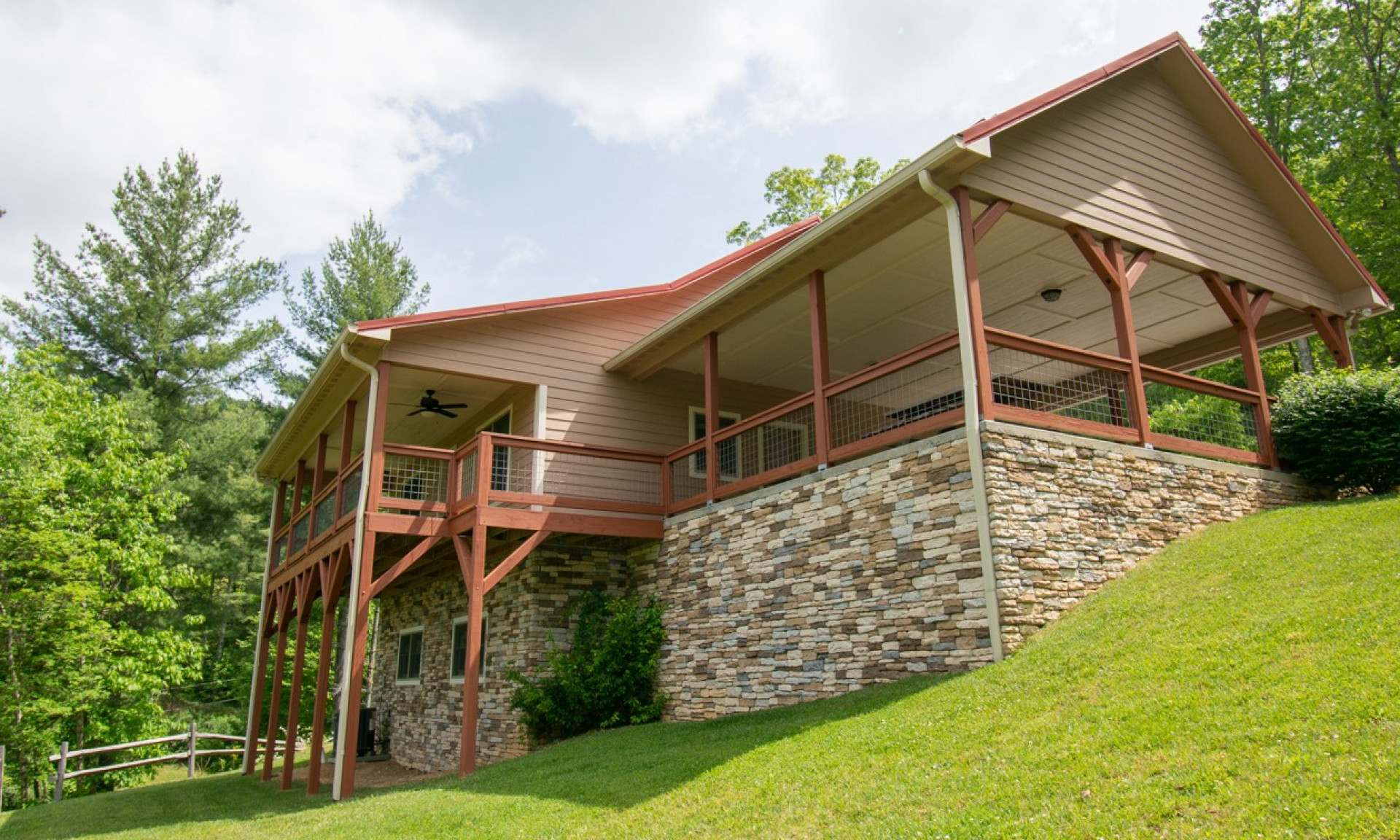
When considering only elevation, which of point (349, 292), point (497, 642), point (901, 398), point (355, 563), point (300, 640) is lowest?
point (497, 642)

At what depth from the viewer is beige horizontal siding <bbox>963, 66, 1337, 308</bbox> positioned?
10094 mm

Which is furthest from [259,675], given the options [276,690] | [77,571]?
[77,571]

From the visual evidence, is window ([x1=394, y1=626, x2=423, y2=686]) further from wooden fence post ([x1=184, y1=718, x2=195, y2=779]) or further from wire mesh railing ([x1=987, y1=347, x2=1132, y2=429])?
wire mesh railing ([x1=987, y1=347, x2=1132, y2=429])

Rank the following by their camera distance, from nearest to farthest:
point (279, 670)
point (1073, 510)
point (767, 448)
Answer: point (1073, 510)
point (767, 448)
point (279, 670)

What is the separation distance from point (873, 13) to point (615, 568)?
26.6ft

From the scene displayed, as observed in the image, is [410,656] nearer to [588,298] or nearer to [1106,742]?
[588,298]

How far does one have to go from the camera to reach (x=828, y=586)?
998 centimetres

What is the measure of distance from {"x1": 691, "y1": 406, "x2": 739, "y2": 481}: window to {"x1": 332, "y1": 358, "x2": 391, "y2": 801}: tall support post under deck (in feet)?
14.8

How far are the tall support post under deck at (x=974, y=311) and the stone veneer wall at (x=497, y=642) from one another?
670 centimetres

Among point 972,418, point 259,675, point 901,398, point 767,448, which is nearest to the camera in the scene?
point 972,418

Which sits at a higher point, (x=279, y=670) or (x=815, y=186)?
(x=815, y=186)

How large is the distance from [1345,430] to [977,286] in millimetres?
5159

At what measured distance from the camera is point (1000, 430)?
8672 mm

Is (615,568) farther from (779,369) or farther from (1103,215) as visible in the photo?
(1103,215)
